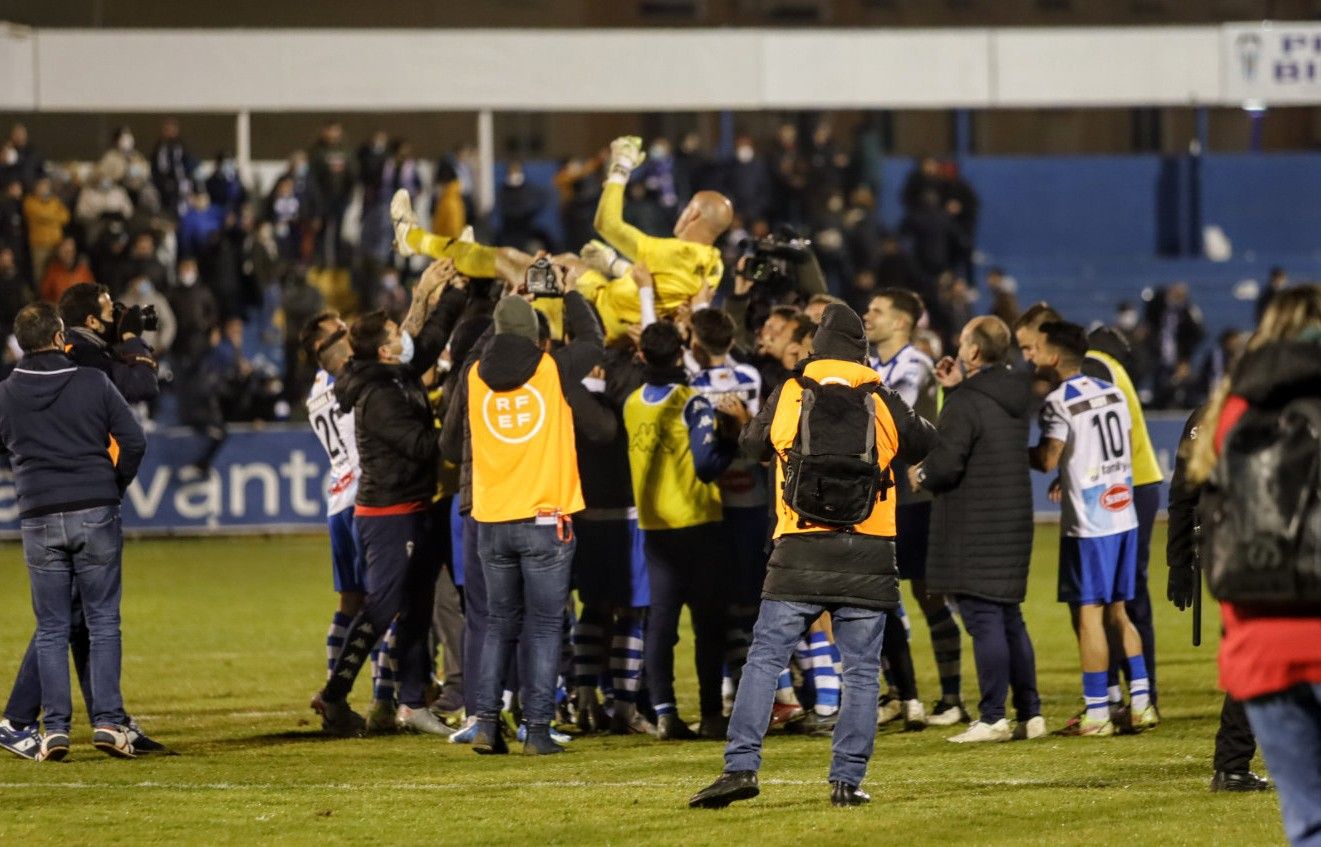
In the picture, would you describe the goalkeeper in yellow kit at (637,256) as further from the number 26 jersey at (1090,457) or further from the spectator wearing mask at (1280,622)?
the spectator wearing mask at (1280,622)

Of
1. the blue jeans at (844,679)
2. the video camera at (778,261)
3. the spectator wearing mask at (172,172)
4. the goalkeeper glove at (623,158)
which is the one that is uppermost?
the spectator wearing mask at (172,172)

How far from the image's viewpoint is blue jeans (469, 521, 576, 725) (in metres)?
9.41

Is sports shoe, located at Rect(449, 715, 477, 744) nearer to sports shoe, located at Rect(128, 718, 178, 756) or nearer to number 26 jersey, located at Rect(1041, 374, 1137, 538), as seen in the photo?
sports shoe, located at Rect(128, 718, 178, 756)

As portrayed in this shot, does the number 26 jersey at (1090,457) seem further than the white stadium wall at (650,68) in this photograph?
No

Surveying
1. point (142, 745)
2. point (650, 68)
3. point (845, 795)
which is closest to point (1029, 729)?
point (845, 795)

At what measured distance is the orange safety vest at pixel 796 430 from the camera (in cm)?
801

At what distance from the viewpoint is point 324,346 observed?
11.1 m

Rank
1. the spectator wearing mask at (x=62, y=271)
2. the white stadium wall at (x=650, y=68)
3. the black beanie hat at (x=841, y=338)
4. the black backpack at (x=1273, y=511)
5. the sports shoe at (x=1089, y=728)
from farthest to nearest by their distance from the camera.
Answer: the white stadium wall at (x=650, y=68) → the spectator wearing mask at (x=62, y=271) → the sports shoe at (x=1089, y=728) → the black beanie hat at (x=841, y=338) → the black backpack at (x=1273, y=511)

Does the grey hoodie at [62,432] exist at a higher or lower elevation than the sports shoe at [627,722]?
higher

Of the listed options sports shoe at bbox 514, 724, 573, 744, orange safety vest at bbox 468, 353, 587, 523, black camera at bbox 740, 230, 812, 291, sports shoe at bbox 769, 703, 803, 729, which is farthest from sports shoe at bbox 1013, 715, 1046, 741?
black camera at bbox 740, 230, 812, 291

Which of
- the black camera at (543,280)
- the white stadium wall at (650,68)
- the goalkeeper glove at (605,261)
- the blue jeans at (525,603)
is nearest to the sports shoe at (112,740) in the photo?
Answer: the blue jeans at (525,603)

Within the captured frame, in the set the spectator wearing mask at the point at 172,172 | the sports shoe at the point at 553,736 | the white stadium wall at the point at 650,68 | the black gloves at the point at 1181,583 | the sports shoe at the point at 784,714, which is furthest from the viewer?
the white stadium wall at the point at 650,68

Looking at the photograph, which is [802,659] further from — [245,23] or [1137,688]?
[245,23]

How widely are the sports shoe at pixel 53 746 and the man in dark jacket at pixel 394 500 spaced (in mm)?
1377
